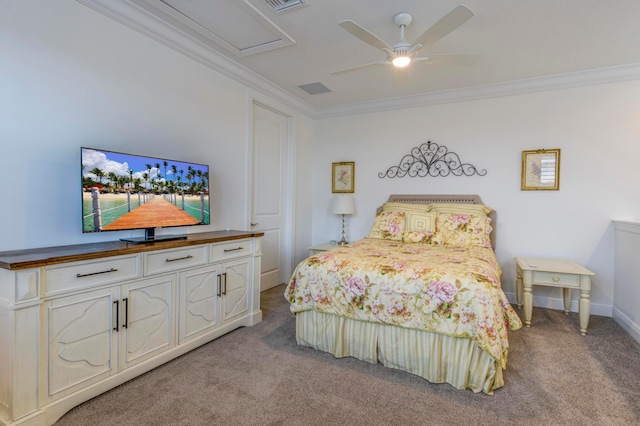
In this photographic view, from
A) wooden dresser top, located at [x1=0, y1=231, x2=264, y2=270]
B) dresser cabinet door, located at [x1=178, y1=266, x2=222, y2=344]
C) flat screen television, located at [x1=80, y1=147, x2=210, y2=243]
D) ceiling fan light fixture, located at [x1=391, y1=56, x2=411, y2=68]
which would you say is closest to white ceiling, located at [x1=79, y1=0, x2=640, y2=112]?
ceiling fan light fixture, located at [x1=391, y1=56, x2=411, y2=68]

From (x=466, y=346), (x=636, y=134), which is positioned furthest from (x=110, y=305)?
(x=636, y=134)

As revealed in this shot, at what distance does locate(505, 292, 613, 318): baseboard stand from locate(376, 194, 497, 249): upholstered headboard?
0.76m

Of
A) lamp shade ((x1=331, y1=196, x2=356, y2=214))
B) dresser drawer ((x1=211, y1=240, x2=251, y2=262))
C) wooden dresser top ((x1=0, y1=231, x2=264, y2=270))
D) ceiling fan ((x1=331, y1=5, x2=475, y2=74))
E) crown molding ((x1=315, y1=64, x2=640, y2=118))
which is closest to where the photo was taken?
wooden dresser top ((x1=0, y1=231, x2=264, y2=270))

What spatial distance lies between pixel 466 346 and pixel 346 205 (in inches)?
106

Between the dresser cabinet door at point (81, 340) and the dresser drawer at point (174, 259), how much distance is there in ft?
0.89

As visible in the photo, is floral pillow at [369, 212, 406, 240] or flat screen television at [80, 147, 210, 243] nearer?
flat screen television at [80, 147, 210, 243]

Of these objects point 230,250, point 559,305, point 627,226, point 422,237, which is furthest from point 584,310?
point 230,250

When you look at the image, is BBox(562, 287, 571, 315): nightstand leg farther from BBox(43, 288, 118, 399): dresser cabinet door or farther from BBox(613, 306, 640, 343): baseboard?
BBox(43, 288, 118, 399): dresser cabinet door

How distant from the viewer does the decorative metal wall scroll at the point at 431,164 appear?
13.7ft

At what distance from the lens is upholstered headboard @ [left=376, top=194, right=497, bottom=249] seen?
3.94 m

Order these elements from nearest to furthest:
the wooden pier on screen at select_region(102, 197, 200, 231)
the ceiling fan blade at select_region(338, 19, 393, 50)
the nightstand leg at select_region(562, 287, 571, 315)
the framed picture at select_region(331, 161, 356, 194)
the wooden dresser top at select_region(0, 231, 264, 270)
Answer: the wooden dresser top at select_region(0, 231, 264, 270), the ceiling fan blade at select_region(338, 19, 393, 50), the wooden pier on screen at select_region(102, 197, 200, 231), the nightstand leg at select_region(562, 287, 571, 315), the framed picture at select_region(331, 161, 356, 194)

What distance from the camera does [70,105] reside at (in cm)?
220

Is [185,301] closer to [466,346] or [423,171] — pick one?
[466,346]

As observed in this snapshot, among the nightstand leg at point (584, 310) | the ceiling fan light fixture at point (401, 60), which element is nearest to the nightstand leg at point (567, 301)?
the nightstand leg at point (584, 310)
